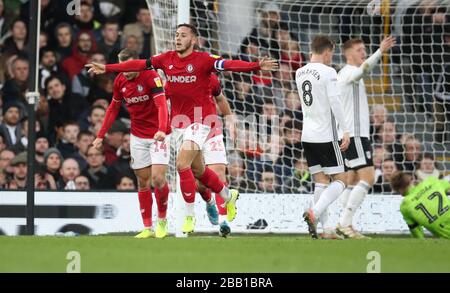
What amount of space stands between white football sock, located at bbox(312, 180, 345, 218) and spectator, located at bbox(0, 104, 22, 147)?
6281mm

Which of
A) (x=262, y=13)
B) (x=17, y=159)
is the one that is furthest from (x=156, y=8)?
(x=17, y=159)

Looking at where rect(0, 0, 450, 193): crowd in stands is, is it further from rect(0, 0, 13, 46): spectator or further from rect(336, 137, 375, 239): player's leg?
rect(336, 137, 375, 239): player's leg

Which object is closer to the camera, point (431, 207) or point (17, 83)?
point (431, 207)

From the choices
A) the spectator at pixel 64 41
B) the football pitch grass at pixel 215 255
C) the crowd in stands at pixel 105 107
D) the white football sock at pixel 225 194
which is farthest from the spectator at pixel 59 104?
the football pitch grass at pixel 215 255

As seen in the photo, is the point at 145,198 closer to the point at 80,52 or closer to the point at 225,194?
the point at 225,194

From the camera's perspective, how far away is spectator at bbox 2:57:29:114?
16.6 meters

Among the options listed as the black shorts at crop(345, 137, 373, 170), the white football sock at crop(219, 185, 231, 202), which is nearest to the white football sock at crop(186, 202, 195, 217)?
the white football sock at crop(219, 185, 231, 202)

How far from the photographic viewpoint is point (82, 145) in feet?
51.7

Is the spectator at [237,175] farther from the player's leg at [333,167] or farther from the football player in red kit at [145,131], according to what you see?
the player's leg at [333,167]

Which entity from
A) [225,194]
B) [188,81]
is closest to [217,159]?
[225,194]

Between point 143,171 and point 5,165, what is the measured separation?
3793 millimetres

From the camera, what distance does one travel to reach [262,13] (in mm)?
15641

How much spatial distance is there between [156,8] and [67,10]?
2.87 m

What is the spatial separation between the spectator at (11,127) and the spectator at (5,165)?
275mm
